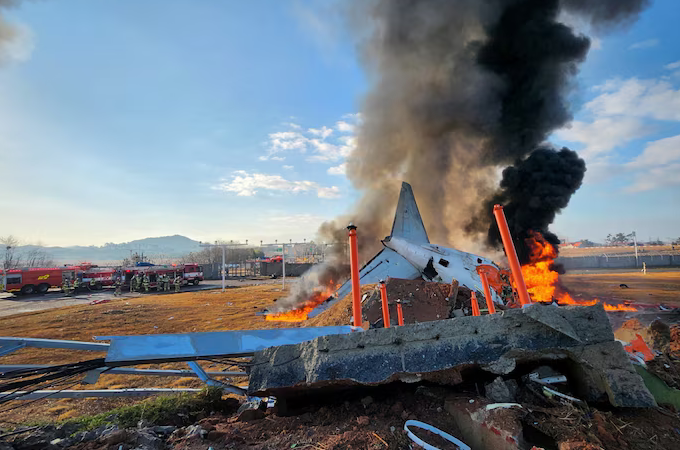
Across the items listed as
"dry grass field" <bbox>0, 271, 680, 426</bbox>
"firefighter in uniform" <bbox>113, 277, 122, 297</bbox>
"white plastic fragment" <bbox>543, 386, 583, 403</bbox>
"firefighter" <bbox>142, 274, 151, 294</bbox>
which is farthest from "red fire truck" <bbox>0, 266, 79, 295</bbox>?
"white plastic fragment" <bbox>543, 386, 583, 403</bbox>

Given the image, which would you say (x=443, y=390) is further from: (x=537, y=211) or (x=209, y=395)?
(x=537, y=211)

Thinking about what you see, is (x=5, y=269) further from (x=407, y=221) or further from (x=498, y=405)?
(x=498, y=405)

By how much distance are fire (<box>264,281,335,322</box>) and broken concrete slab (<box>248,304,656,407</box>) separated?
1004 centimetres

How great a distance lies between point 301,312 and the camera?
1357 cm

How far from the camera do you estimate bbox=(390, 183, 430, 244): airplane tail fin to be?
1584 centimetres

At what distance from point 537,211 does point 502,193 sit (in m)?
2.49

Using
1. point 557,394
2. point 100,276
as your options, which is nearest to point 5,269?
point 100,276

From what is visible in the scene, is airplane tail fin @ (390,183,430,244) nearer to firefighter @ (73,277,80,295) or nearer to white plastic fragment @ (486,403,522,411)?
white plastic fragment @ (486,403,522,411)

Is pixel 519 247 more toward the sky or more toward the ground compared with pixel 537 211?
more toward the ground

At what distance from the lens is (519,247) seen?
1653cm

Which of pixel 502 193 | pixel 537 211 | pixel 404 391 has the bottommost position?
pixel 404 391

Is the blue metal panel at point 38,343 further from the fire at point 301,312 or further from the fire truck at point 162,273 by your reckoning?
the fire truck at point 162,273

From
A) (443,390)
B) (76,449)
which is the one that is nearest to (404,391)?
(443,390)

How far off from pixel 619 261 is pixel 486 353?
47874mm
